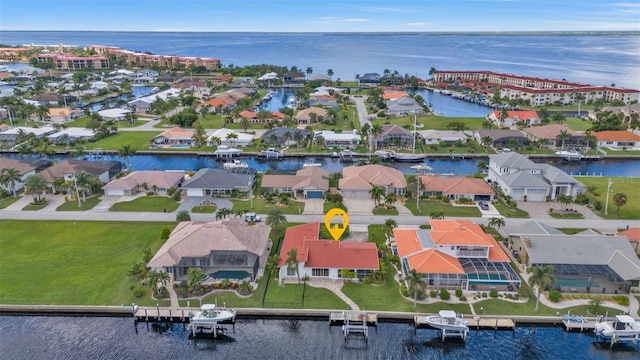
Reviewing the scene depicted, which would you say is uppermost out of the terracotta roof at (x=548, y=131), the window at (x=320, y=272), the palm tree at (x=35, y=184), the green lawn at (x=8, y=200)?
the terracotta roof at (x=548, y=131)

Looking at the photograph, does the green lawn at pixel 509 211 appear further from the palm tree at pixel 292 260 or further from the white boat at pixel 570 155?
the white boat at pixel 570 155

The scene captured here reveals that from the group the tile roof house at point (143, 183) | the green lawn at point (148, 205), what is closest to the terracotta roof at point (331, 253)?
the green lawn at point (148, 205)

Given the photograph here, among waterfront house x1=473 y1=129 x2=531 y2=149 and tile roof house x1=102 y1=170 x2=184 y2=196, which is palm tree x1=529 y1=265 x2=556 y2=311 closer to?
tile roof house x1=102 y1=170 x2=184 y2=196

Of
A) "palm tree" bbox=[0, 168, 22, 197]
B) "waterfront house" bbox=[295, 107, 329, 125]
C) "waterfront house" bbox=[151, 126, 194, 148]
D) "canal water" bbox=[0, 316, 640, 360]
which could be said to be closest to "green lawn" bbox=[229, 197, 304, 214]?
"canal water" bbox=[0, 316, 640, 360]

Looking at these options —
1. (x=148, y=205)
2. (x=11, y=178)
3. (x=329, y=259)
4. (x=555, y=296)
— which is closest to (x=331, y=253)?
(x=329, y=259)

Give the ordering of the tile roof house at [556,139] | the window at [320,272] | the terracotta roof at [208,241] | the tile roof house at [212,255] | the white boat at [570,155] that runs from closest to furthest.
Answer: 1. the tile roof house at [212,255]
2. the terracotta roof at [208,241]
3. the window at [320,272]
4. the white boat at [570,155]
5. the tile roof house at [556,139]

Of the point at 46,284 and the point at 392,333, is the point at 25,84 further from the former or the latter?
Answer: the point at 392,333
